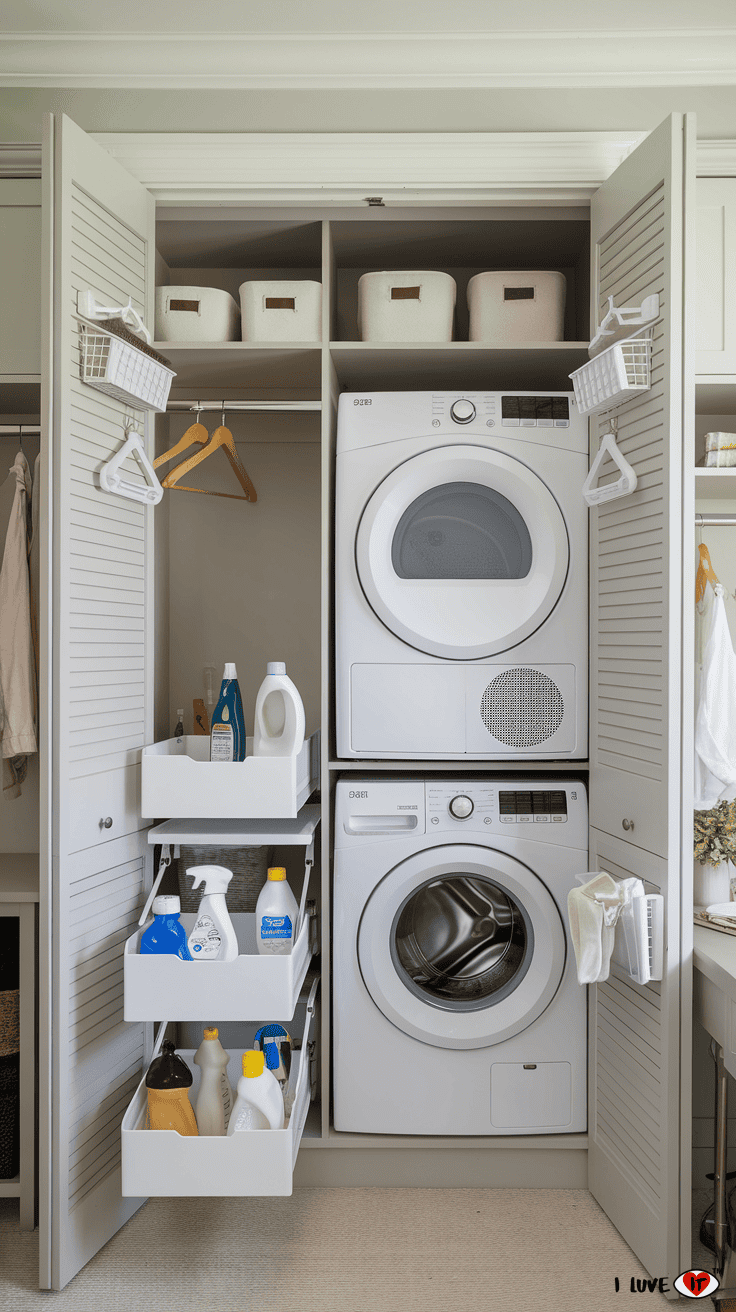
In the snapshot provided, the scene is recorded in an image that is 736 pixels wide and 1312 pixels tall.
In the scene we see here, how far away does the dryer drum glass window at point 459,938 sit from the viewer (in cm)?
212

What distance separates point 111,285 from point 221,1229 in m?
Result: 2.23

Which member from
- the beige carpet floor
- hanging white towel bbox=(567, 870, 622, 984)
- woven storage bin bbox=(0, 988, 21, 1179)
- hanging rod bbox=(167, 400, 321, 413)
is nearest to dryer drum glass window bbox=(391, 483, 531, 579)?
hanging rod bbox=(167, 400, 321, 413)

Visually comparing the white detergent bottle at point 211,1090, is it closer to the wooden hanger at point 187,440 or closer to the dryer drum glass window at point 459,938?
the dryer drum glass window at point 459,938

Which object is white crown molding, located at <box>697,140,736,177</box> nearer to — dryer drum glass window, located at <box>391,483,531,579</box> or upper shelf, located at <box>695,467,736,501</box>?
upper shelf, located at <box>695,467,736,501</box>

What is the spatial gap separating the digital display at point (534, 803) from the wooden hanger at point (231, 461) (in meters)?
1.12

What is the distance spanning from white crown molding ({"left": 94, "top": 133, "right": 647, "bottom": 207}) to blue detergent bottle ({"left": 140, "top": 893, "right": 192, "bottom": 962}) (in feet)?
5.74

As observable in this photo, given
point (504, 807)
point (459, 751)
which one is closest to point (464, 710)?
point (459, 751)

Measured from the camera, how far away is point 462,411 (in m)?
2.15

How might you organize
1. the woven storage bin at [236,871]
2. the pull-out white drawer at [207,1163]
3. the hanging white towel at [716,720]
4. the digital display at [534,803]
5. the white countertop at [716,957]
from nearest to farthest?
1. the white countertop at [716,957]
2. the pull-out white drawer at [207,1163]
3. the hanging white towel at [716,720]
4. the digital display at [534,803]
5. the woven storage bin at [236,871]

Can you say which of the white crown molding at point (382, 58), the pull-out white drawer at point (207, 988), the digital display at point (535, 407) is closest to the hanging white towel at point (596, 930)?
the pull-out white drawer at point (207, 988)

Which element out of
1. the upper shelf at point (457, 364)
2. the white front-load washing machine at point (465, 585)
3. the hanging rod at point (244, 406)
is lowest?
the white front-load washing machine at point (465, 585)

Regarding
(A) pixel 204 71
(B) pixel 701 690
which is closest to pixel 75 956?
(B) pixel 701 690

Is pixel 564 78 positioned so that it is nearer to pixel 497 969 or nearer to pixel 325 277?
pixel 325 277

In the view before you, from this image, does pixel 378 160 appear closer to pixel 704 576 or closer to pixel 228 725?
pixel 704 576
